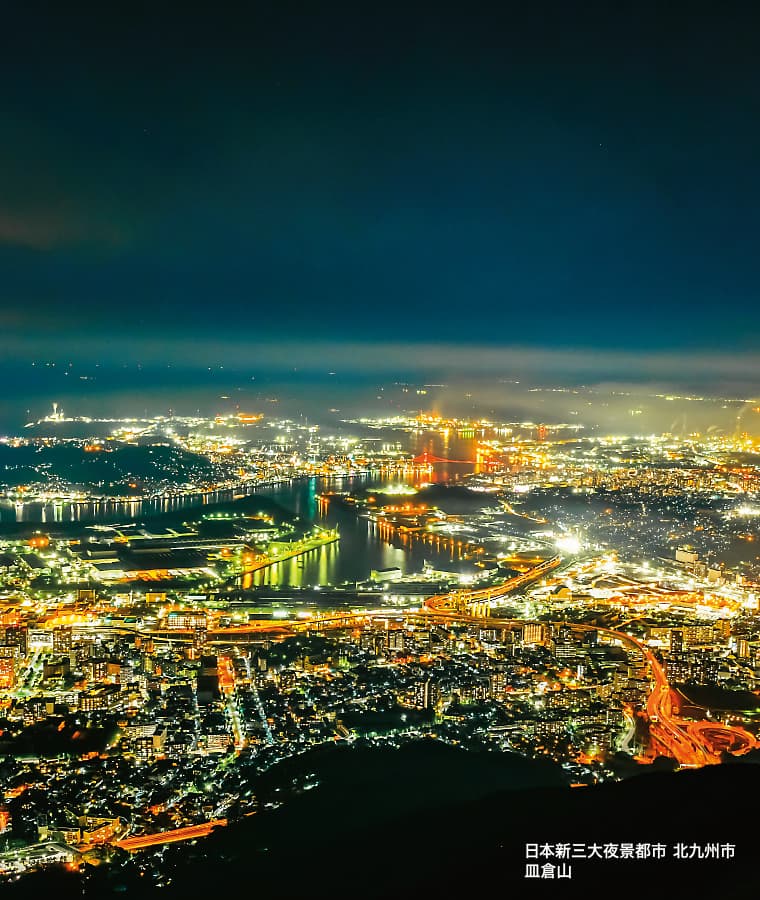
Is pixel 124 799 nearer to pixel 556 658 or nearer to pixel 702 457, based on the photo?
pixel 556 658

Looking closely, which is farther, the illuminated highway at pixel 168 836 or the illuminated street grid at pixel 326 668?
the illuminated street grid at pixel 326 668

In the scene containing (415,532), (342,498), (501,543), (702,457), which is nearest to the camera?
(501,543)

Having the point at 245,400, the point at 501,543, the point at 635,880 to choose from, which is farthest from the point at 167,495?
the point at 245,400

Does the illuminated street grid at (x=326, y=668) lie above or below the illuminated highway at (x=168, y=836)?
above

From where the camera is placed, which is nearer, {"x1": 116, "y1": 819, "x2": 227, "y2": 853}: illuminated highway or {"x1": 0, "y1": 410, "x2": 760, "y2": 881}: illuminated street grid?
{"x1": 116, "y1": 819, "x2": 227, "y2": 853}: illuminated highway

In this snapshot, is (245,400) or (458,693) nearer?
(458,693)

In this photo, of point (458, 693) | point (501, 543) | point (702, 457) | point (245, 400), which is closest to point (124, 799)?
point (458, 693)

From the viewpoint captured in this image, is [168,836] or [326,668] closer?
[168,836]

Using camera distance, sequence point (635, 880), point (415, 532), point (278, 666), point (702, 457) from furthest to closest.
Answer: point (702, 457)
point (415, 532)
point (278, 666)
point (635, 880)

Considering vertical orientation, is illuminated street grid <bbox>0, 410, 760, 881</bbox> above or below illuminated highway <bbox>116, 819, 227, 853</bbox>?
above

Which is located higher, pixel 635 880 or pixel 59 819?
pixel 635 880
